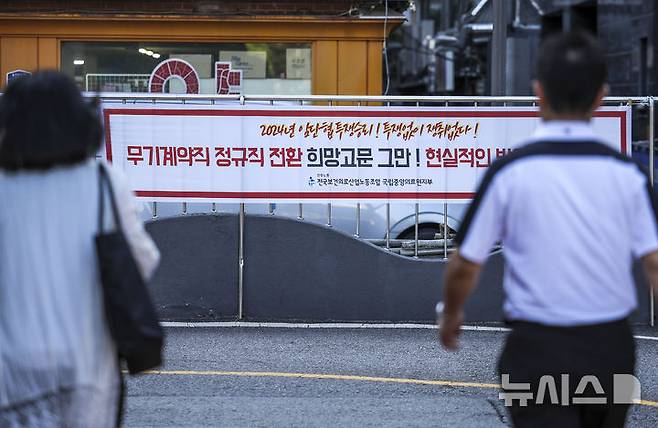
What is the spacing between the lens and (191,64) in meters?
13.9

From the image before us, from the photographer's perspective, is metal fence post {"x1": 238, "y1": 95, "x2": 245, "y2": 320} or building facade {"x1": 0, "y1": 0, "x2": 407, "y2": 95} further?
building facade {"x1": 0, "y1": 0, "x2": 407, "y2": 95}

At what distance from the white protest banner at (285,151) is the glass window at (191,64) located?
4.70 metres

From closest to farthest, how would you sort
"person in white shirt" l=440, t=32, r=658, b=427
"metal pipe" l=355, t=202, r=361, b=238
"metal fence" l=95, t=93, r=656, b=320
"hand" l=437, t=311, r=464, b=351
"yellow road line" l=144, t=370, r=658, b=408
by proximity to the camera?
"person in white shirt" l=440, t=32, r=658, b=427 → "hand" l=437, t=311, r=464, b=351 → "yellow road line" l=144, t=370, r=658, b=408 → "metal fence" l=95, t=93, r=656, b=320 → "metal pipe" l=355, t=202, r=361, b=238

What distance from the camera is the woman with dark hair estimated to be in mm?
3416

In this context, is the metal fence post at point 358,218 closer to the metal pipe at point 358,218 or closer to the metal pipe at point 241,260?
the metal pipe at point 358,218

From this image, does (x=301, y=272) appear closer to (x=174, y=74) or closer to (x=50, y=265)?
(x=174, y=74)

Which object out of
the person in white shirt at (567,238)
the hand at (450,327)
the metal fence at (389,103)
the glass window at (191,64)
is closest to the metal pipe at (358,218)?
the metal fence at (389,103)

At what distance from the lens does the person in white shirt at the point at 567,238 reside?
11.7 feet

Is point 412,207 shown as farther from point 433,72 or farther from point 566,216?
point 433,72

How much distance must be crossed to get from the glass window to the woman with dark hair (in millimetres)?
10469

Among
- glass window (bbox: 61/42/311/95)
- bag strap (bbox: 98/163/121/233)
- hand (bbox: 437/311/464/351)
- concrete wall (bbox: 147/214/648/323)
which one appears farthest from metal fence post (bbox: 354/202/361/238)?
bag strap (bbox: 98/163/121/233)

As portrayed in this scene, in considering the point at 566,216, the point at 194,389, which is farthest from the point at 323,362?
the point at 566,216

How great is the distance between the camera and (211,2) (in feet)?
45.2

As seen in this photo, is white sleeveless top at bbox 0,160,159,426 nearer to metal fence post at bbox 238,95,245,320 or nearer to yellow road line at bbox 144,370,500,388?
yellow road line at bbox 144,370,500,388
